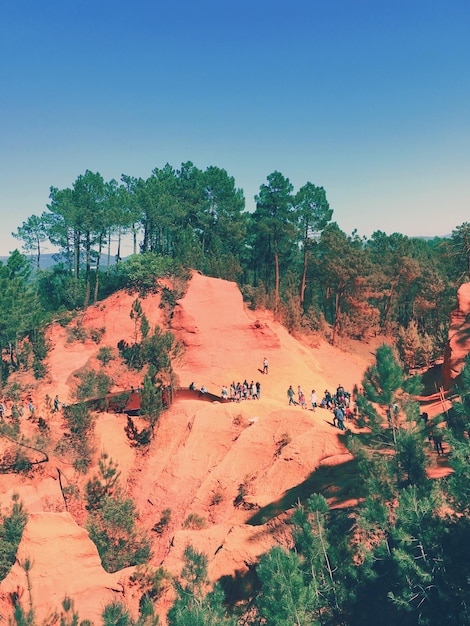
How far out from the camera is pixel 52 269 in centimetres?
5009

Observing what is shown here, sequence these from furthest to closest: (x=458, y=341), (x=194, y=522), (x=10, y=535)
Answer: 1. (x=458, y=341)
2. (x=194, y=522)
3. (x=10, y=535)

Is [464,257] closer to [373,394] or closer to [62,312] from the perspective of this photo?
[373,394]

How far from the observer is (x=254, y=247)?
56.7 metres

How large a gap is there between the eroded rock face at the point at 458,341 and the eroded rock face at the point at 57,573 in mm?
21499

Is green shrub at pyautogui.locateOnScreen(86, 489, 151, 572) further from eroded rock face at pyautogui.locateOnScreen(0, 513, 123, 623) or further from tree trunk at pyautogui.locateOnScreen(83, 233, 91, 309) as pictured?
tree trunk at pyautogui.locateOnScreen(83, 233, 91, 309)

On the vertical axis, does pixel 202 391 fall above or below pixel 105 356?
below

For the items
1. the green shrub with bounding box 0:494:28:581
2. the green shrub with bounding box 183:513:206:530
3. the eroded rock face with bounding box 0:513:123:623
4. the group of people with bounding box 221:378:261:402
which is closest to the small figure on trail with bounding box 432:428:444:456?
the green shrub with bounding box 183:513:206:530

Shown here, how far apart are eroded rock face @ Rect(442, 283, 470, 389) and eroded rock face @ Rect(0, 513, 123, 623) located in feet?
70.5

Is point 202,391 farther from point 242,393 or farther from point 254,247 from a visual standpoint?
point 254,247

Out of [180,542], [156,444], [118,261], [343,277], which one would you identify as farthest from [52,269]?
[180,542]

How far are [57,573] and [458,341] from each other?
987 inches

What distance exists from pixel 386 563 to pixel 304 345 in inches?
1279

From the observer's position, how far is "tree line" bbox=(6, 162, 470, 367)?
43.1 meters

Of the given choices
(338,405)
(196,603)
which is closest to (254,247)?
(338,405)
